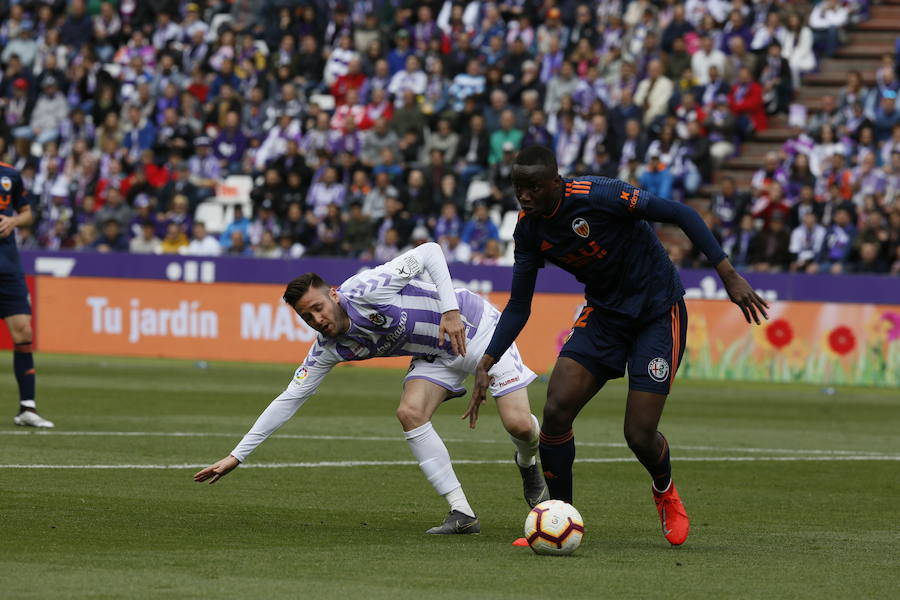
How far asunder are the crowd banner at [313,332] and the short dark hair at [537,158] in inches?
578

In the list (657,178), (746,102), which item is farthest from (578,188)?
(746,102)

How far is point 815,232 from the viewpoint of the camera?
23.8 meters

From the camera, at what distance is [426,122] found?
2922 centimetres

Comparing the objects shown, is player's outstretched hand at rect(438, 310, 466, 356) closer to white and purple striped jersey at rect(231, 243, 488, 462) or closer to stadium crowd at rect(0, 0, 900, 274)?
white and purple striped jersey at rect(231, 243, 488, 462)

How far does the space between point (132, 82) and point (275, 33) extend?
327 centimetres

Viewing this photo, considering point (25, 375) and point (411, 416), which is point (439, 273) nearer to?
point (411, 416)

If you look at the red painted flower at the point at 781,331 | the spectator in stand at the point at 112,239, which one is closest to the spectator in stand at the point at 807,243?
the red painted flower at the point at 781,331

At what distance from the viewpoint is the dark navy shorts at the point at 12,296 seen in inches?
568

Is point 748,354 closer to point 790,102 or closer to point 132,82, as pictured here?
point 790,102

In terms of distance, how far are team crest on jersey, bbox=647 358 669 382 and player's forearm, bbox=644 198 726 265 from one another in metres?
0.65

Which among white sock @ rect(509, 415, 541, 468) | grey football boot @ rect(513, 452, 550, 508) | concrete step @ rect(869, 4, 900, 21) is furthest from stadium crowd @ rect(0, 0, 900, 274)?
white sock @ rect(509, 415, 541, 468)

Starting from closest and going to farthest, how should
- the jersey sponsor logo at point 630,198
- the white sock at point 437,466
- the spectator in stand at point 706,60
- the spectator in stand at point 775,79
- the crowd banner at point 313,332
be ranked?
the jersey sponsor logo at point 630,198
the white sock at point 437,466
the crowd banner at point 313,332
the spectator in stand at point 775,79
the spectator in stand at point 706,60

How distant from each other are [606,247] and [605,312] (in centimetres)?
38

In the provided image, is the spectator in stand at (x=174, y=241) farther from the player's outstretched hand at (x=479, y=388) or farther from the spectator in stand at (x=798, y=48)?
the player's outstretched hand at (x=479, y=388)
